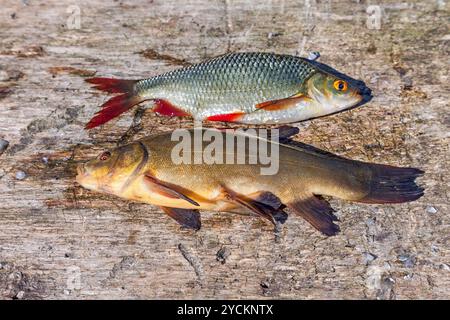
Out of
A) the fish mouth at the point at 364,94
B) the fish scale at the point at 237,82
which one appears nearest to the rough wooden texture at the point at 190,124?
the fish mouth at the point at 364,94

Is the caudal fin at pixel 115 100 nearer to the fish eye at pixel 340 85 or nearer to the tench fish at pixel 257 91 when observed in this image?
the tench fish at pixel 257 91

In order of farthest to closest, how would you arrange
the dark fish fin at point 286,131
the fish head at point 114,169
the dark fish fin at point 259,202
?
the dark fish fin at point 286,131, the fish head at point 114,169, the dark fish fin at point 259,202

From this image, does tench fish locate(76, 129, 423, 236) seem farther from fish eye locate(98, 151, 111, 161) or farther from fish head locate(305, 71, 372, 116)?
fish head locate(305, 71, 372, 116)

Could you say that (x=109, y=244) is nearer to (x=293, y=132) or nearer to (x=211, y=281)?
(x=211, y=281)

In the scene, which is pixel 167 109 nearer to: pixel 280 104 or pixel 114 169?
pixel 114 169

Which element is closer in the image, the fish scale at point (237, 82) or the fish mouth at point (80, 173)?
the fish mouth at point (80, 173)

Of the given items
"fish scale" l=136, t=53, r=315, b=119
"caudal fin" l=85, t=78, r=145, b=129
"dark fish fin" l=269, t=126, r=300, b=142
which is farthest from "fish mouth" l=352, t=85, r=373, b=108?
"caudal fin" l=85, t=78, r=145, b=129

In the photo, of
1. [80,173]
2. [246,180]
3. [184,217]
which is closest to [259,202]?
[246,180]
